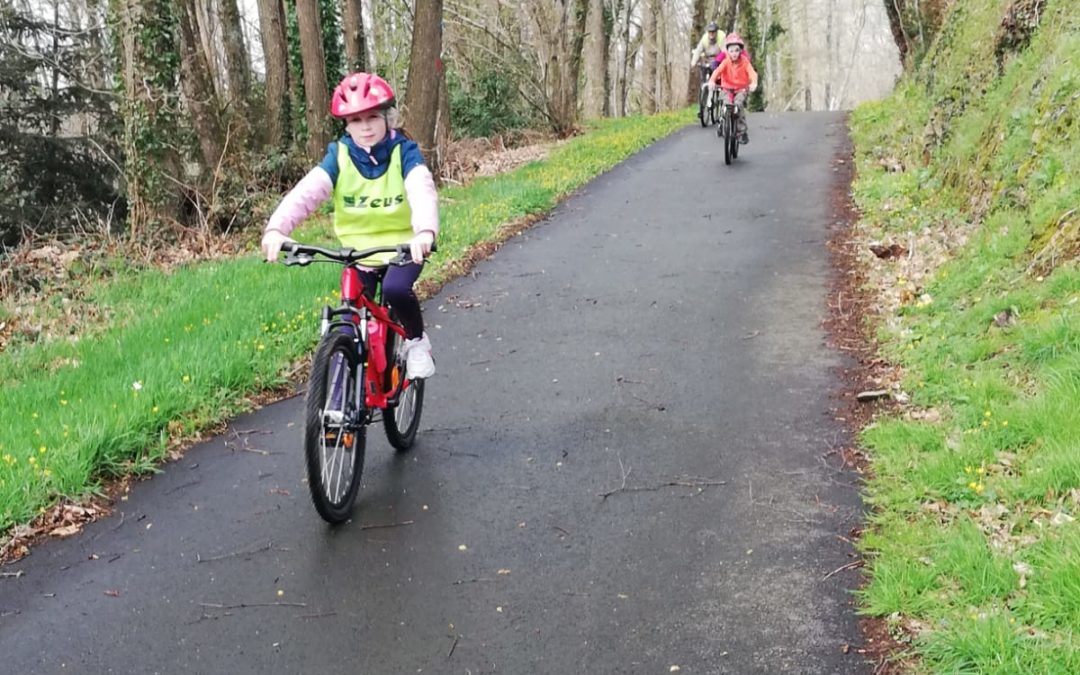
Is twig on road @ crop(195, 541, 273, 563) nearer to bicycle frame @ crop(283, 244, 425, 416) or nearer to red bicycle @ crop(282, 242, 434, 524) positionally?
red bicycle @ crop(282, 242, 434, 524)

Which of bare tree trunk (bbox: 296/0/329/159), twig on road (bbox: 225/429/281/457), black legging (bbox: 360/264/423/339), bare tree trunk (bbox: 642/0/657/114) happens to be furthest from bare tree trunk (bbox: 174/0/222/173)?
bare tree trunk (bbox: 642/0/657/114)

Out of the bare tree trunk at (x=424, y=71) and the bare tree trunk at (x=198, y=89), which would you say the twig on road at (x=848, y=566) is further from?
the bare tree trunk at (x=198, y=89)

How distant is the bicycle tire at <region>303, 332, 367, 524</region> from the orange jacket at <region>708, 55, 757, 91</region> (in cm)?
1153

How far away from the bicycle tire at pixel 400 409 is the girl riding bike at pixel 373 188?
23 cm

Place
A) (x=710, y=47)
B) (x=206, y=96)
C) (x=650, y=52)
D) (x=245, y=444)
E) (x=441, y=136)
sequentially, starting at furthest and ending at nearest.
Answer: (x=650, y=52) < (x=710, y=47) < (x=441, y=136) < (x=206, y=96) < (x=245, y=444)

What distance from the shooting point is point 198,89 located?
13.6 m

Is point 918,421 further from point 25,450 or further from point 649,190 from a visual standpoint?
point 649,190

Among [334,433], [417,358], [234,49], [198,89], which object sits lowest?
[334,433]

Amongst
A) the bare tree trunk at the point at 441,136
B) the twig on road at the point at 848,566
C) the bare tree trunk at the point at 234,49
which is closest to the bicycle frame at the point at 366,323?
the twig on road at the point at 848,566

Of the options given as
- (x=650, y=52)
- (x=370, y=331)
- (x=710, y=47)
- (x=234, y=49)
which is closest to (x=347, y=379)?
(x=370, y=331)

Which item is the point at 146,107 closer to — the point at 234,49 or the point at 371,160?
the point at 234,49

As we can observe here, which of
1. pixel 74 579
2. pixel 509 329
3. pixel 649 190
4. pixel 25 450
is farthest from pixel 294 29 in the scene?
pixel 74 579

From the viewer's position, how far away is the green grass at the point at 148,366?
18.1 ft

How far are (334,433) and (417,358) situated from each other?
0.92 metres
